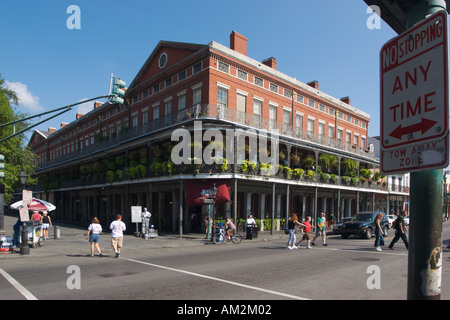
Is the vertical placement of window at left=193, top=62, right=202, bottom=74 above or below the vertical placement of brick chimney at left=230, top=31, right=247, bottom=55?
below

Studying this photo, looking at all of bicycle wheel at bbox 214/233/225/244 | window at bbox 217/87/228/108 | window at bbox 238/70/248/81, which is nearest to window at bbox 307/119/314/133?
window at bbox 238/70/248/81

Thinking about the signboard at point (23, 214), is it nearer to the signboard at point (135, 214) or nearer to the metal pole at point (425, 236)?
the signboard at point (135, 214)

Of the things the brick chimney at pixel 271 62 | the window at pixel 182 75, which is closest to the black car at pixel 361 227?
the brick chimney at pixel 271 62

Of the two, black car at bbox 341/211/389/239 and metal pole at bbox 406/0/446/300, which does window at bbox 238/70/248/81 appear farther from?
metal pole at bbox 406/0/446/300

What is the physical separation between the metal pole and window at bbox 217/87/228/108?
24.3 metres

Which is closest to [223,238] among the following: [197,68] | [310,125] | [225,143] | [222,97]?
[225,143]

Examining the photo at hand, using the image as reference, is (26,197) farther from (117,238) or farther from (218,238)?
(218,238)

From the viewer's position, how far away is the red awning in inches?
953

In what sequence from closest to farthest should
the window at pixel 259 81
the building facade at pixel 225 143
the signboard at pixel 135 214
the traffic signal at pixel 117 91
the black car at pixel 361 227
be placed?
the traffic signal at pixel 117 91 → the black car at pixel 361 227 → the signboard at pixel 135 214 → the building facade at pixel 225 143 → the window at pixel 259 81

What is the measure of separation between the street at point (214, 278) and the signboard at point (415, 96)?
18.7 ft

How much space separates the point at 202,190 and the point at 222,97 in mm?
7334


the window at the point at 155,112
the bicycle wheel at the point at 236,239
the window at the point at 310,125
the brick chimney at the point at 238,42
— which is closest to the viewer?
the bicycle wheel at the point at 236,239

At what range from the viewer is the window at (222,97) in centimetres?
2625
